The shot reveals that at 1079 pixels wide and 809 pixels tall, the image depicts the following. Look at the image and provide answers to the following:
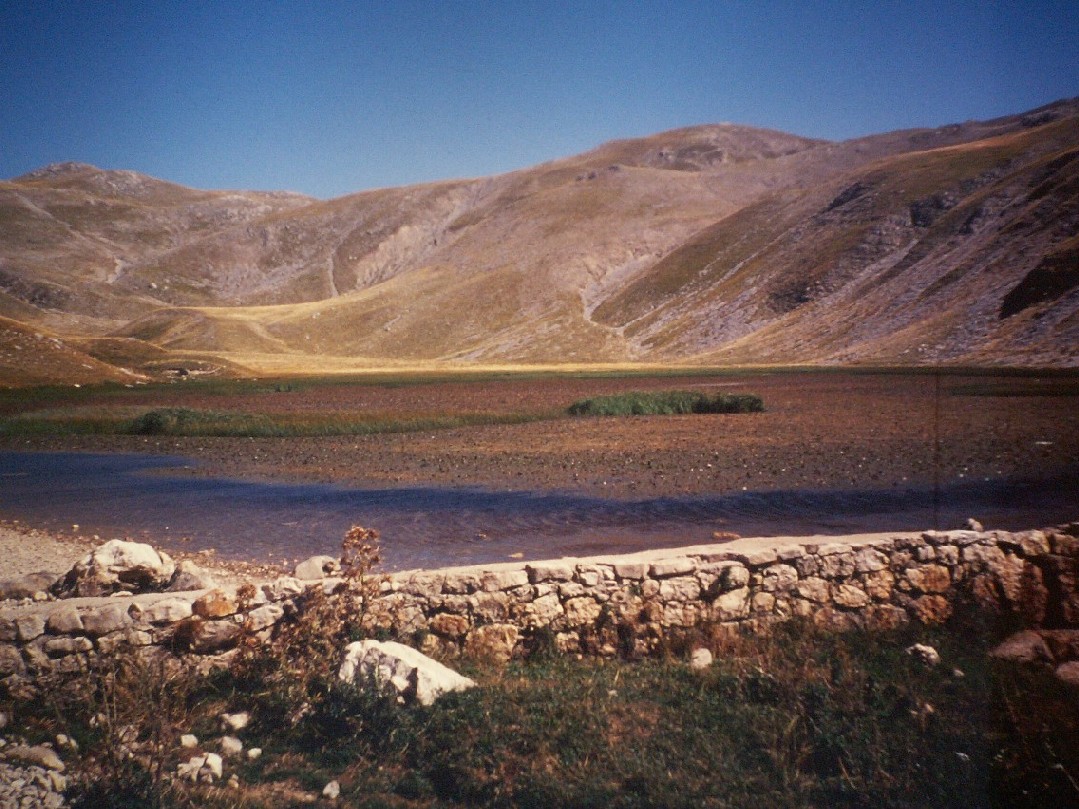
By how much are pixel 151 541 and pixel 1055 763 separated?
13.7 metres

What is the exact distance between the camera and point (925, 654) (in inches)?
270

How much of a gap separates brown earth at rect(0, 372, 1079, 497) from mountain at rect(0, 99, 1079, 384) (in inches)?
683

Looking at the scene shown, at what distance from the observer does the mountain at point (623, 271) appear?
64625mm

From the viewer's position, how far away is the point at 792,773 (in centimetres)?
537

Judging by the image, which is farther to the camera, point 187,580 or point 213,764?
point 187,580

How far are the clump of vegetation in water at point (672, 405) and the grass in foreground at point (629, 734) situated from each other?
96.4ft

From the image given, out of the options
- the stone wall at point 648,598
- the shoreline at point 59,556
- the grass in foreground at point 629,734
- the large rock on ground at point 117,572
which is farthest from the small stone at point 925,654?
the shoreline at point 59,556

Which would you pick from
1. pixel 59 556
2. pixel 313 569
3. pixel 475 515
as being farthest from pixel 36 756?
pixel 475 515

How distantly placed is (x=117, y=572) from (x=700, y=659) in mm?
5795

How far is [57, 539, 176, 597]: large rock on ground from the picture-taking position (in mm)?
8297

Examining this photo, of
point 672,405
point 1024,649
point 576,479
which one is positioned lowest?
point 672,405

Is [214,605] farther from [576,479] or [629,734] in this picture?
[576,479]

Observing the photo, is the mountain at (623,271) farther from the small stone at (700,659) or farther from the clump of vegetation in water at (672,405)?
the small stone at (700,659)

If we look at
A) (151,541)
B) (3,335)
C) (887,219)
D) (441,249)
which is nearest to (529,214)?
(441,249)
